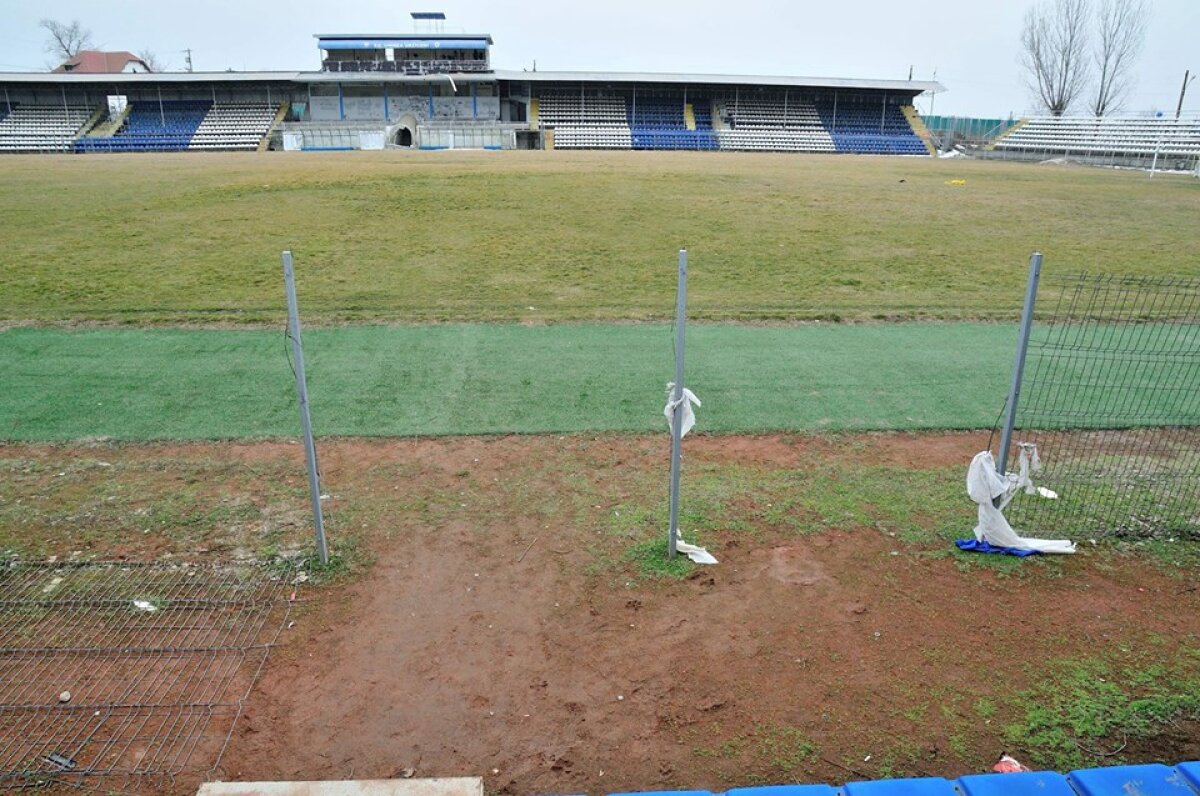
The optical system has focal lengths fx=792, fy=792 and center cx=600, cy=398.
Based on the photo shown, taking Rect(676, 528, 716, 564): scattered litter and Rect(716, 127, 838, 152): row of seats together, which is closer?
Rect(676, 528, 716, 564): scattered litter

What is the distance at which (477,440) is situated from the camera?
27.5ft

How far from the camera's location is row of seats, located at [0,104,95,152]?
47.0m

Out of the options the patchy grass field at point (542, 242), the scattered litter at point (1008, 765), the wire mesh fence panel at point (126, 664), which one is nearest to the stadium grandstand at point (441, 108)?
the patchy grass field at point (542, 242)

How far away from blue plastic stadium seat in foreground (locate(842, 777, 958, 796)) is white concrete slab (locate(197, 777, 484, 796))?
1.75 m

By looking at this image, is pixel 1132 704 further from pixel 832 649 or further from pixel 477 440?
pixel 477 440

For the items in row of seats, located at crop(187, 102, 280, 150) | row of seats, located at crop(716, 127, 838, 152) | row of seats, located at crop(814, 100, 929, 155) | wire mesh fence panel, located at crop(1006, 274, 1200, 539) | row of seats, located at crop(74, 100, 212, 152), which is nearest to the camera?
wire mesh fence panel, located at crop(1006, 274, 1200, 539)

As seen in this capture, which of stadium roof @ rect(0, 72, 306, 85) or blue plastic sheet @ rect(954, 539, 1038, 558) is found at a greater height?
stadium roof @ rect(0, 72, 306, 85)

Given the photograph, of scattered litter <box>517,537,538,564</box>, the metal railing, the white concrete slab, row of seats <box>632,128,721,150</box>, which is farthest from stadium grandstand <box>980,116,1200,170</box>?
the white concrete slab

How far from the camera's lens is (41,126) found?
49812 millimetres

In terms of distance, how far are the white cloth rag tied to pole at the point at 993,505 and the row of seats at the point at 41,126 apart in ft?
181

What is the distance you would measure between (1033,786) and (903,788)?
0.56 m

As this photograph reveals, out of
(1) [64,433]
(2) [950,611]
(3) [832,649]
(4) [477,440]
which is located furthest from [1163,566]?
(1) [64,433]

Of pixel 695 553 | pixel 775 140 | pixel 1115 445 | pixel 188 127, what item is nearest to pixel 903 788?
pixel 695 553

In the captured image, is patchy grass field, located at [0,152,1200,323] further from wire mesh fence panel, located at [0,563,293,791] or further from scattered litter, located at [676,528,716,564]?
wire mesh fence panel, located at [0,563,293,791]
